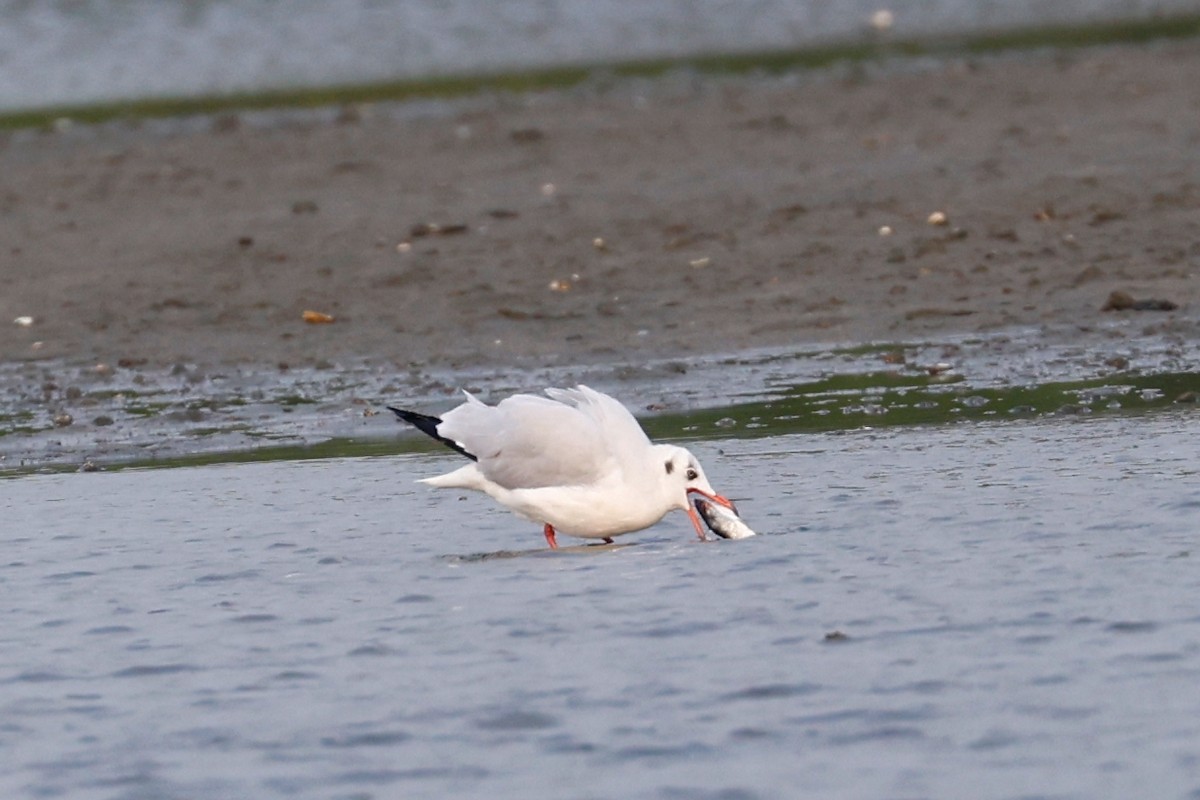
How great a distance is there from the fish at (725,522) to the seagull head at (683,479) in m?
0.03

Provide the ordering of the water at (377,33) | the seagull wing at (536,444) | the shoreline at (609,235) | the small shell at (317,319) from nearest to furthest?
the seagull wing at (536,444), the shoreline at (609,235), the small shell at (317,319), the water at (377,33)

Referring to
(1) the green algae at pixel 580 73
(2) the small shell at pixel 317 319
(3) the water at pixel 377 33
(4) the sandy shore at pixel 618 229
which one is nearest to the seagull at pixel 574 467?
(4) the sandy shore at pixel 618 229

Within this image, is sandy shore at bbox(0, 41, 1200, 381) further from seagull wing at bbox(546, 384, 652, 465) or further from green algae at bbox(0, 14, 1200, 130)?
seagull wing at bbox(546, 384, 652, 465)

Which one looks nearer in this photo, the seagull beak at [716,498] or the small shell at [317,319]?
the seagull beak at [716,498]

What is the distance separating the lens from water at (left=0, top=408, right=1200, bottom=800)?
18.0ft

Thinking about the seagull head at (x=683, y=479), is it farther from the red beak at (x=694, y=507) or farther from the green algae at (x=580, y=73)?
the green algae at (x=580, y=73)

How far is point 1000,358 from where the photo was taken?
11.2 meters

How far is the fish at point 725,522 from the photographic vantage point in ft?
25.7

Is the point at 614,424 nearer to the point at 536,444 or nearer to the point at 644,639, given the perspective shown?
the point at 536,444

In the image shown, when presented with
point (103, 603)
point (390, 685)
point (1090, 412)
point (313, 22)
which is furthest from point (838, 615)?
point (313, 22)

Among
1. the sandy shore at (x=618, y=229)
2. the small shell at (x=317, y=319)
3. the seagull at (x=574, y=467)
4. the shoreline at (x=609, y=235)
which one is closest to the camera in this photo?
the seagull at (x=574, y=467)

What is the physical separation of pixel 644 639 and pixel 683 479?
55.9 inches

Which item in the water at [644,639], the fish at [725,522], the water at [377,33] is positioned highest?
Result: the water at [377,33]

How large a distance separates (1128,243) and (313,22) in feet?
54.3
